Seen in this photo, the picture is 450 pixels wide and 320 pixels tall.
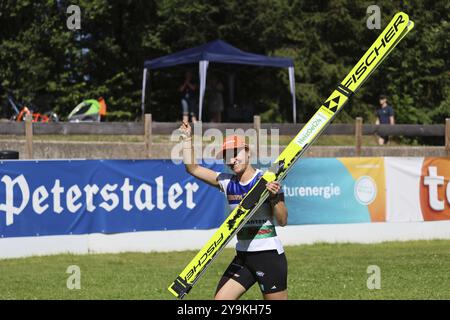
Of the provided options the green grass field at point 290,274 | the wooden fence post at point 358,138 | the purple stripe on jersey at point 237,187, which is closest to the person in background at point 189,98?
the wooden fence post at point 358,138

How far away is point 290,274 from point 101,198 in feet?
12.8

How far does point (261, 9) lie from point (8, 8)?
28.1ft

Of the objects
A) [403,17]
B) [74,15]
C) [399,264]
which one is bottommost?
[399,264]

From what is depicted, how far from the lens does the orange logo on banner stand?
16.7 metres

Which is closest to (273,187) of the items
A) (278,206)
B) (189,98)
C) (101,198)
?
(278,206)

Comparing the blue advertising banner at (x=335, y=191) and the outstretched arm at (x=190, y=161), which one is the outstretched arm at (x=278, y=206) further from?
the blue advertising banner at (x=335, y=191)

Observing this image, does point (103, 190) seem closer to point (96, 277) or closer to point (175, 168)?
point (175, 168)

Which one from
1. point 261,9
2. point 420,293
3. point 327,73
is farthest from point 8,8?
point 420,293

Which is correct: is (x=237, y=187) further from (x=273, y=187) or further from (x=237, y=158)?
(x=273, y=187)

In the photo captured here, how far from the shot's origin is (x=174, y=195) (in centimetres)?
1492

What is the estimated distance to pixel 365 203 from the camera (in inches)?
640

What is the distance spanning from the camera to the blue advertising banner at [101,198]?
44.6 ft

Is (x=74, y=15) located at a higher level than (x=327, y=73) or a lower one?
higher

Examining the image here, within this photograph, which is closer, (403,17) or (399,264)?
(403,17)
